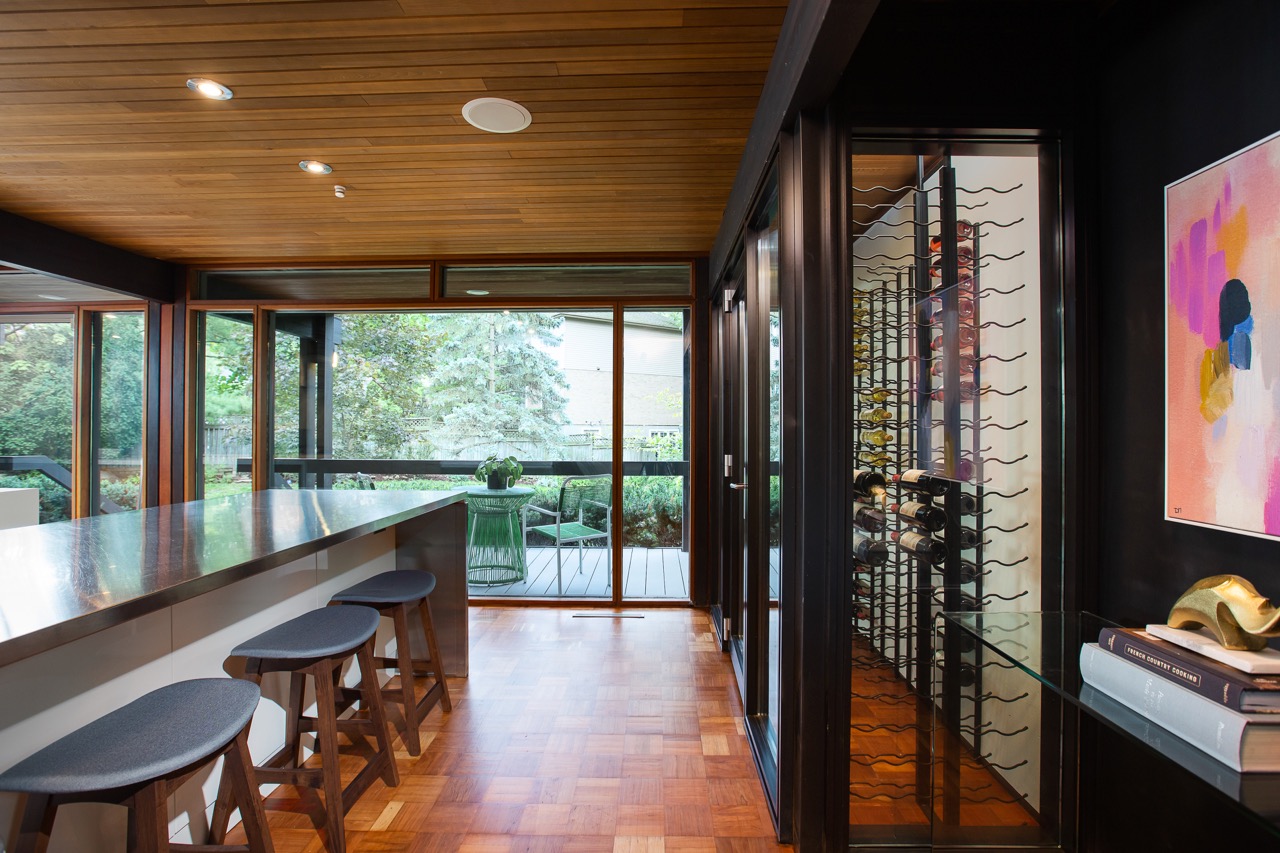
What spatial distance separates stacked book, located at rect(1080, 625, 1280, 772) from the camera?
776 millimetres

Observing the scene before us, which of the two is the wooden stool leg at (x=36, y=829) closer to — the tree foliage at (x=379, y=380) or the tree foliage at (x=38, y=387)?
the tree foliage at (x=379, y=380)

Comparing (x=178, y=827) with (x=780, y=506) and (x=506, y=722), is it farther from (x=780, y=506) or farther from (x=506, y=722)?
(x=780, y=506)

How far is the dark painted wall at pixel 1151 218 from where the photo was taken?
3.79ft

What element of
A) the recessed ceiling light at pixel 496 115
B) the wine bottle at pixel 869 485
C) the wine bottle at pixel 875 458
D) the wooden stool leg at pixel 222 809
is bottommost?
the wooden stool leg at pixel 222 809

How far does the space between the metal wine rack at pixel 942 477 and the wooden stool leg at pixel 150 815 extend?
5.05ft

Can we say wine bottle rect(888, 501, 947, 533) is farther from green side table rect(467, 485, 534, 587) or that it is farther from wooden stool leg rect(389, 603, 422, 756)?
green side table rect(467, 485, 534, 587)

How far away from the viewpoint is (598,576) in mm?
4164

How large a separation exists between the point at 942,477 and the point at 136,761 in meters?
1.86

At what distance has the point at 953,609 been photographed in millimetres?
1696

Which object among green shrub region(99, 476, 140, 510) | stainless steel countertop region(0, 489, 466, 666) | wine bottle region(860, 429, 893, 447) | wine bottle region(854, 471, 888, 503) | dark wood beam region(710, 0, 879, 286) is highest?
dark wood beam region(710, 0, 879, 286)

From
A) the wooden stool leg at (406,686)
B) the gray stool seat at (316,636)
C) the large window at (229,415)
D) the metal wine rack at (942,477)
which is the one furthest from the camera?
the large window at (229,415)

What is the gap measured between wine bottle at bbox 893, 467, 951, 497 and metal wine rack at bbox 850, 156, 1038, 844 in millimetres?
13

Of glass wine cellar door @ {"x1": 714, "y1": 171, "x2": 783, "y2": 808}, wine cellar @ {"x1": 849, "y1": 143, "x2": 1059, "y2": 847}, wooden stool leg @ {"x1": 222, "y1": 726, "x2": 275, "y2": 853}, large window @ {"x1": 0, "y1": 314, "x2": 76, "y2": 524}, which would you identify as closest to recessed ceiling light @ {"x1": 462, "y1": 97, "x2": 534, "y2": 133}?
glass wine cellar door @ {"x1": 714, "y1": 171, "x2": 783, "y2": 808}

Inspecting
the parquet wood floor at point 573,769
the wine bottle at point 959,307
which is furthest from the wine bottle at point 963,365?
the parquet wood floor at point 573,769
